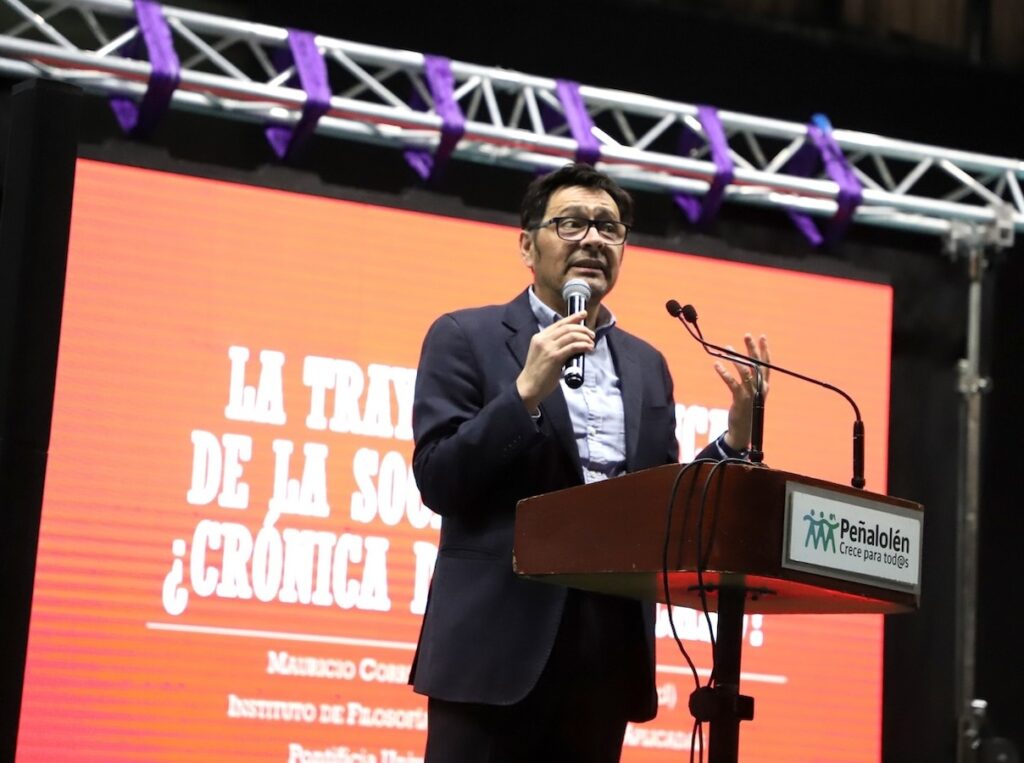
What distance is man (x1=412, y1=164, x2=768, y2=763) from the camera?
2.40 m

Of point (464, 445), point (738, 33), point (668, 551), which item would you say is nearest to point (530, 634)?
point (464, 445)

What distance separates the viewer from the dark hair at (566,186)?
109 inches

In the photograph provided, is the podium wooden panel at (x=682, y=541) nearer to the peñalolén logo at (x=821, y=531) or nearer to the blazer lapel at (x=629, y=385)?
the peñalolén logo at (x=821, y=531)

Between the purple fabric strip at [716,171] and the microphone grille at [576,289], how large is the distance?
2.44 m

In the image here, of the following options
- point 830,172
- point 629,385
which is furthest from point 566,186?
point 830,172

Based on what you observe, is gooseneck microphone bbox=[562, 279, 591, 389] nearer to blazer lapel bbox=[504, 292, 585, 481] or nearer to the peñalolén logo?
blazer lapel bbox=[504, 292, 585, 481]

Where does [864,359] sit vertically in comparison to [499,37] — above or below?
below

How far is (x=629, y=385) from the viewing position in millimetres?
2678

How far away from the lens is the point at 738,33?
5617 mm

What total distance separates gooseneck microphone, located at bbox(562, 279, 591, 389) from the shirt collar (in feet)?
0.21

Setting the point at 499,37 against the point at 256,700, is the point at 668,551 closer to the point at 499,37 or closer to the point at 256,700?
the point at 256,700

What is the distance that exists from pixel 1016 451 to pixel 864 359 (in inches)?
39.0

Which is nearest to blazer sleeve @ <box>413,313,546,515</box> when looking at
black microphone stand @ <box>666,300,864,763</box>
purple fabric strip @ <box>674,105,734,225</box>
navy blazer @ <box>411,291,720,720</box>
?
navy blazer @ <box>411,291,720,720</box>

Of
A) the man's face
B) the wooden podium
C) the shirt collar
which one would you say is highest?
the man's face
